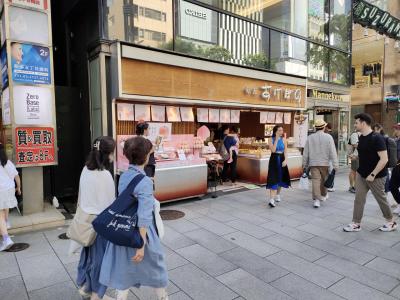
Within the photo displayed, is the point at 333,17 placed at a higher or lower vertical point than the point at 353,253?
higher

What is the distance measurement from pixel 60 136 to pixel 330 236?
695 centimetres

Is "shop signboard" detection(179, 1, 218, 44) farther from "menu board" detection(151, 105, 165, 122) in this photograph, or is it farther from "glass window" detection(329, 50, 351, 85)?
"glass window" detection(329, 50, 351, 85)

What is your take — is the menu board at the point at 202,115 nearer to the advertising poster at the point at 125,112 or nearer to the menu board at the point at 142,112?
the menu board at the point at 142,112

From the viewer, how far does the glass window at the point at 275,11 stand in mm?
9477

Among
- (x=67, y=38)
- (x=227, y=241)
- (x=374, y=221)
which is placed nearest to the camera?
(x=227, y=241)

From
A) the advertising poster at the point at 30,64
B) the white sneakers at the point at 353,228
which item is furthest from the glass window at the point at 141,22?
the white sneakers at the point at 353,228

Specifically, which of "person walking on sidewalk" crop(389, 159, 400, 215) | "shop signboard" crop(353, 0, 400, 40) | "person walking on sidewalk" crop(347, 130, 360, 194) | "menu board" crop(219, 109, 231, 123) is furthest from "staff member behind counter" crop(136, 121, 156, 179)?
"shop signboard" crop(353, 0, 400, 40)

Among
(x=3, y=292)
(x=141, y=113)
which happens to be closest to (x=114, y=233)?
(x=3, y=292)

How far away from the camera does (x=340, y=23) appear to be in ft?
43.5

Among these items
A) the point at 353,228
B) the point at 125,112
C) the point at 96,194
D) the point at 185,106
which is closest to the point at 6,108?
the point at 125,112

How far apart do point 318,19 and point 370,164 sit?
31.2ft

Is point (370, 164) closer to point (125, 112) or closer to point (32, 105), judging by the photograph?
Answer: point (125, 112)

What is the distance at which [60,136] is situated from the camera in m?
7.98

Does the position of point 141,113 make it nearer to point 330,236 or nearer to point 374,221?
point 330,236
